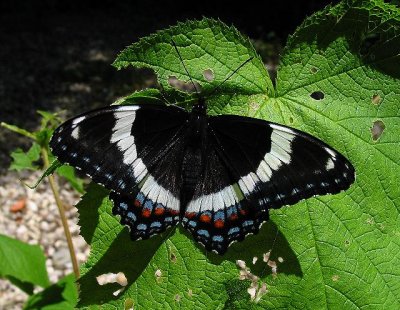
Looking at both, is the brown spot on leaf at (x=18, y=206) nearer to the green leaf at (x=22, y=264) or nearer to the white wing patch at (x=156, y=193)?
the green leaf at (x=22, y=264)

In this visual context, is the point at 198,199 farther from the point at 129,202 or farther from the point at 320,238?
the point at 320,238

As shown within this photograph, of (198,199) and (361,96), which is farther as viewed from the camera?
(198,199)

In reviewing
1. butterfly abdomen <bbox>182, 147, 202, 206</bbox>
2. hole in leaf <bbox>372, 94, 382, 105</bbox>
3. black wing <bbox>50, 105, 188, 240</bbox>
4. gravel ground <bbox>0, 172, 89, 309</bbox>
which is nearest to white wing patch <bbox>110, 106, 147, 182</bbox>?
black wing <bbox>50, 105, 188, 240</bbox>

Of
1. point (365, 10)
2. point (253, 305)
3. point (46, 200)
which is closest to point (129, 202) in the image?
point (253, 305)

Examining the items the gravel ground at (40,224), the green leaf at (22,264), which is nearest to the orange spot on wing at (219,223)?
the green leaf at (22,264)

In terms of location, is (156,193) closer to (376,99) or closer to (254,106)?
(254,106)

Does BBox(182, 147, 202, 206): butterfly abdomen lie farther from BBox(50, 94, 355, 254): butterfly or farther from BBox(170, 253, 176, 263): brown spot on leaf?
BBox(170, 253, 176, 263): brown spot on leaf
